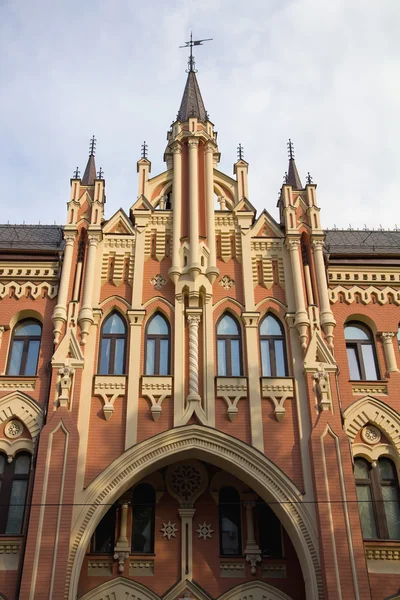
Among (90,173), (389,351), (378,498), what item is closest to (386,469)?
(378,498)

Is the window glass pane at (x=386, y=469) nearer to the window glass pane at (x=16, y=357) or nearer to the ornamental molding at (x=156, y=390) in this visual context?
the ornamental molding at (x=156, y=390)

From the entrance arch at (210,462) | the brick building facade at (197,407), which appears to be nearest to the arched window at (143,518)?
the brick building facade at (197,407)

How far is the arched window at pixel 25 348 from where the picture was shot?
18.3 metres

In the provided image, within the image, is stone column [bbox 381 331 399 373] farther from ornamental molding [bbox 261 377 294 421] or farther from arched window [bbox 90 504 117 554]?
arched window [bbox 90 504 117 554]

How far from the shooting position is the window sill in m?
17.5

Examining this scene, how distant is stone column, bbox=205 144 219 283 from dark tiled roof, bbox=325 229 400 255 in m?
3.62

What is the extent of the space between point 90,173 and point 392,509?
12867mm

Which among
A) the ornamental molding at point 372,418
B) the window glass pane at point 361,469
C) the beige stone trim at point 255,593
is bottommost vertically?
the beige stone trim at point 255,593

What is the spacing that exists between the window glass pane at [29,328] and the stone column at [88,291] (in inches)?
63.2

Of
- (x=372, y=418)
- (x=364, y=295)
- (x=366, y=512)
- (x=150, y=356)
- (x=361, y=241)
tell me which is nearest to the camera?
(x=366, y=512)

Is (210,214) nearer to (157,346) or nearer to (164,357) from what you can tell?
(157,346)

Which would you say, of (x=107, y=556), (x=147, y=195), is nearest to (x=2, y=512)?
(x=107, y=556)

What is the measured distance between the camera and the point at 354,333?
1934cm

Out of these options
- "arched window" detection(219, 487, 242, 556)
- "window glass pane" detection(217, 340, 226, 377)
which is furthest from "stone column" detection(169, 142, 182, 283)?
"arched window" detection(219, 487, 242, 556)
